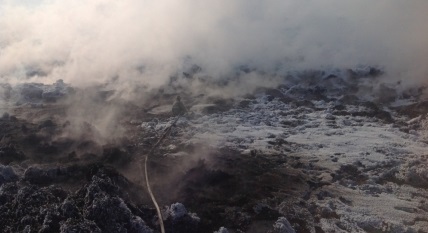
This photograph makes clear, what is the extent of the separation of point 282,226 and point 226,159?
5.33m

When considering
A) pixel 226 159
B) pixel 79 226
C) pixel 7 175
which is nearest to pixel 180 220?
pixel 79 226

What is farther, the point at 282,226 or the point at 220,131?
the point at 220,131

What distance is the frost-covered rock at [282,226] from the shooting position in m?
11.9

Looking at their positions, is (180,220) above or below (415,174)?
below

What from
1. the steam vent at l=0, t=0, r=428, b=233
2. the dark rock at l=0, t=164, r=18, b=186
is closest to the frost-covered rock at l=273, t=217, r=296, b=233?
the steam vent at l=0, t=0, r=428, b=233

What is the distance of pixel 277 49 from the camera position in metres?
33.4

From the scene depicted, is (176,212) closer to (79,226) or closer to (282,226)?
(79,226)

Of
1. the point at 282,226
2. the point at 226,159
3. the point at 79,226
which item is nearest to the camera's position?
the point at 79,226

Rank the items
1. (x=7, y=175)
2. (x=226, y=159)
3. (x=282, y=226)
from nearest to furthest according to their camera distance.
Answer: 1. (x=282, y=226)
2. (x=7, y=175)
3. (x=226, y=159)

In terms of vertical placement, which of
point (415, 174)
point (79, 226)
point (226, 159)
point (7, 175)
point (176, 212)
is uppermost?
point (415, 174)

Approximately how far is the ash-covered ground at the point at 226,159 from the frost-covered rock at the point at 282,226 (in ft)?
0.11

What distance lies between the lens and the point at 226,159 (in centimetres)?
1691

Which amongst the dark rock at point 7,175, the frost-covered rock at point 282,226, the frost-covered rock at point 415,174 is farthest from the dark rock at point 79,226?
the frost-covered rock at point 415,174

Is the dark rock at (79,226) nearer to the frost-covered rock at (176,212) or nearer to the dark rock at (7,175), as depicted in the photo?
the frost-covered rock at (176,212)
